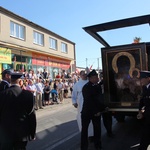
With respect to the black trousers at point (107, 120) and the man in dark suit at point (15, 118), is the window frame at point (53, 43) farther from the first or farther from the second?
the man in dark suit at point (15, 118)

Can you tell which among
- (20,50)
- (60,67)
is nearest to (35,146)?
(20,50)

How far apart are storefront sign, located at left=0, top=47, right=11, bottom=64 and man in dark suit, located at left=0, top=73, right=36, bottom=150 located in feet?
56.5

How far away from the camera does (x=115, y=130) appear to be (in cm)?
801

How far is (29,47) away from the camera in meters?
25.6

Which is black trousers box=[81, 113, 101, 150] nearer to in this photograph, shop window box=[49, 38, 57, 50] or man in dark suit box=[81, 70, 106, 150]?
man in dark suit box=[81, 70, 106, 150]

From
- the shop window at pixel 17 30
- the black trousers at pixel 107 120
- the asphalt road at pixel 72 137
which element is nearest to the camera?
the asphalt road at pixel 72 137

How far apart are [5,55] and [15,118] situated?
18117 millimetres

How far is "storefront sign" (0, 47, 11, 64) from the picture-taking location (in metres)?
20.5

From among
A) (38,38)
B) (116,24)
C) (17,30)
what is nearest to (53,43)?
(38,38)

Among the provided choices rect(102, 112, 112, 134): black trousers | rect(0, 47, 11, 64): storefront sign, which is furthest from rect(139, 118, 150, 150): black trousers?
rect(0, 47, 11, 64): storefront sign

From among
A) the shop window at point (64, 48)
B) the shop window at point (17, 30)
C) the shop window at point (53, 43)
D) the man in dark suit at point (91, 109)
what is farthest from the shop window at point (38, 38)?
the man in dark suit at point (91, 109)

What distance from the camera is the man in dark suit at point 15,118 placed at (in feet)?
12.4

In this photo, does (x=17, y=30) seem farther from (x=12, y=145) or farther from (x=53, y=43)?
(x=12, y=145)

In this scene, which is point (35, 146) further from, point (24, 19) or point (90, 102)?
point (24, 19)
